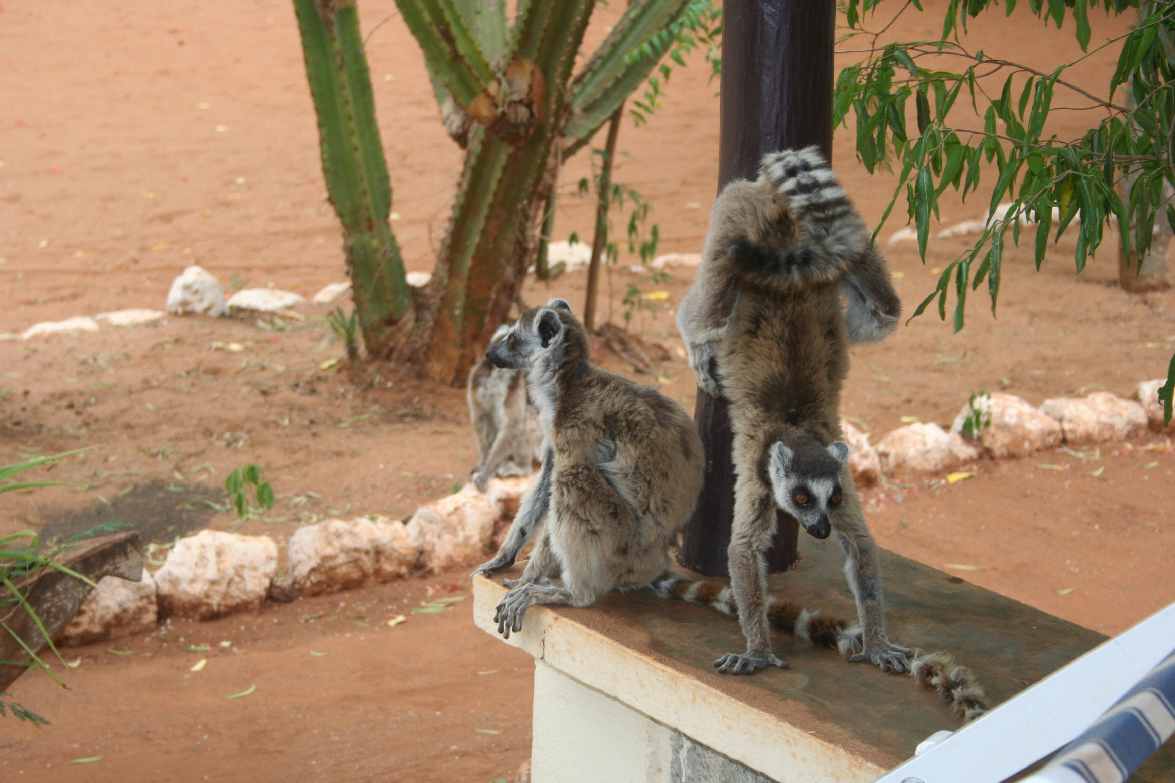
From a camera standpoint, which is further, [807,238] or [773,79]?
[773,79]

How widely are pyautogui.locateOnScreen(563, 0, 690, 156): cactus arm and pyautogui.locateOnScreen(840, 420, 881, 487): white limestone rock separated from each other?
8.86 ft

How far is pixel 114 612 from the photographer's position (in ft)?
17.5

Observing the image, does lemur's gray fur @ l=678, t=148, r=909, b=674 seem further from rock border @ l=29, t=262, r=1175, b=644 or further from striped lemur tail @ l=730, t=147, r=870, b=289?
rock border @ l=29, t=262, r=1175, b=644

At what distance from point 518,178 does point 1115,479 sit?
382 centimetres

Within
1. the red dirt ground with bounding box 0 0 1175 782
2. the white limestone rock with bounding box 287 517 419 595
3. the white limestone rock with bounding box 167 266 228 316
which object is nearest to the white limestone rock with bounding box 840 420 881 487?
the red dirt ground with bounding box 0 0 1175 782

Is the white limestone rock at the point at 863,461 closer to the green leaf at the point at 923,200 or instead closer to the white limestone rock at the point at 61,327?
the green leaf at the point at 923,200

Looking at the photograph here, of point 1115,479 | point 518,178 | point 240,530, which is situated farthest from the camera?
point 518,178

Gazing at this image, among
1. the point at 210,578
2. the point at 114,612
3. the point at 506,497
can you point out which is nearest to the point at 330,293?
the point at 506,497

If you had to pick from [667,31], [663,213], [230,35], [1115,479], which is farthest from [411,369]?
[230,35]

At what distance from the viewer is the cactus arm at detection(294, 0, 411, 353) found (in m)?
7.70

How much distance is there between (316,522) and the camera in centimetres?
636

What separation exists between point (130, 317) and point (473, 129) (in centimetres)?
354

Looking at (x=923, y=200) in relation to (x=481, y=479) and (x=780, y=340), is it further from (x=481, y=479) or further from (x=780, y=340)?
(x=481, y=479)

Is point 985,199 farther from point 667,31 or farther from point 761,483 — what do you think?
point 761,483
